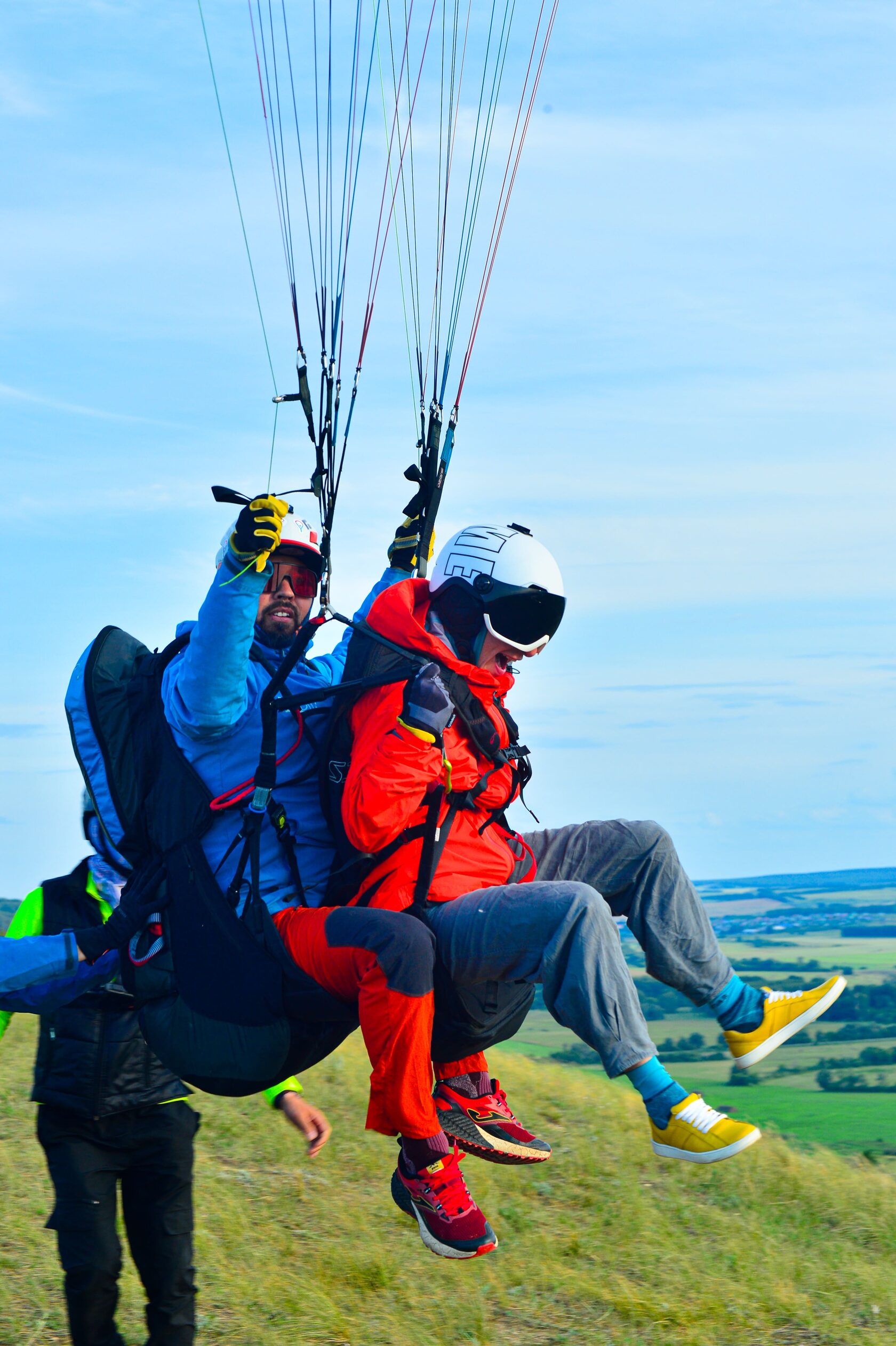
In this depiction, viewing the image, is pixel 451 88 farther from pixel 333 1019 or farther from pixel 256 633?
pixel 333 1019

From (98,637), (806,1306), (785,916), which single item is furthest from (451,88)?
(785,916)

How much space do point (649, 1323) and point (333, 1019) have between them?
4440 millimetres

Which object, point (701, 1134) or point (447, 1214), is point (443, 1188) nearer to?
point (447, 1214)

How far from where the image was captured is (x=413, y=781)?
285 cm

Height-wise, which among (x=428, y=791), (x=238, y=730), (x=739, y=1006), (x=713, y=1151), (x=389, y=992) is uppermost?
(x=238, y=730)

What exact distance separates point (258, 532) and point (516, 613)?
0.68 m

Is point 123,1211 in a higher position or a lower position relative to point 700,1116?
lower

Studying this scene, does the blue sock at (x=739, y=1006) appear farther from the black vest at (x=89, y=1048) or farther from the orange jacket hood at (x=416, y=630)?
the black vest at (x=89, y=1048)

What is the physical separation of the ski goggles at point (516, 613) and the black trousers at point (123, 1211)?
1.96 m

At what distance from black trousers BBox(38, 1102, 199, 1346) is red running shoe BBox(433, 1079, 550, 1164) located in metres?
0.97

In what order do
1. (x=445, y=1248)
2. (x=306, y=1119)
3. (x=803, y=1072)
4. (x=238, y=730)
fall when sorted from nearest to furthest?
(x=445, y=1248) → (x=238, y=730) → (x=306, y=1119) → (x=803, y=1072)

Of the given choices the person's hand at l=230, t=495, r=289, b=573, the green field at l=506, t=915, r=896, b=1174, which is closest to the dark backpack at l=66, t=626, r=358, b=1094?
the person's hand at l=230, t=495, r=289, b=573

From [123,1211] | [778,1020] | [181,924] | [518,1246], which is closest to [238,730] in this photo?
[181,924]

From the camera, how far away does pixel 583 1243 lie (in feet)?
23.2
